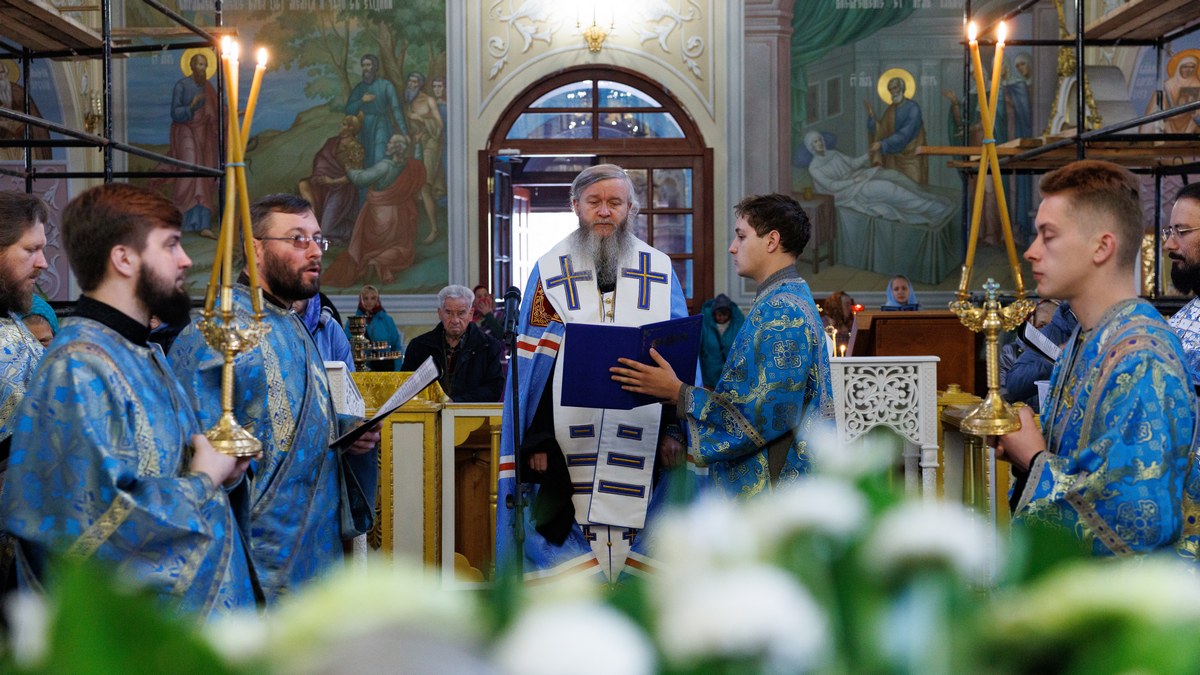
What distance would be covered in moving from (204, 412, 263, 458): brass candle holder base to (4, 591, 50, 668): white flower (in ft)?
5.45

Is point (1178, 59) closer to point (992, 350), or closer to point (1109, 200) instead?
point (1109, 200)

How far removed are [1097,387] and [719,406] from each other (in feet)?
4.31

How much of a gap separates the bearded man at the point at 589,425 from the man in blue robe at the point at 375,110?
797cm

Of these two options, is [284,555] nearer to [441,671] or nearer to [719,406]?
[719,406]

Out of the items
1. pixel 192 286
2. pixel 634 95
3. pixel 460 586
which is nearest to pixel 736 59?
pixel 634 95

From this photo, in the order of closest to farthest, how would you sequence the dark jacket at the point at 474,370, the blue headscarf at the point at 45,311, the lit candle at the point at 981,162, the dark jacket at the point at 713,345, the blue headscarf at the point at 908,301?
the lit candle at the point at 981,162
the blue headscarf at the point at 45,311
the dark jacket at the point at 474,370
the dark jacket at the point at 713,345
the blue headscarf at the point at 908,301

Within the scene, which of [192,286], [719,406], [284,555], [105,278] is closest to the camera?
[105,278]

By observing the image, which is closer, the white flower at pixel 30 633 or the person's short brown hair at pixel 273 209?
the white flower at pixel 30 633

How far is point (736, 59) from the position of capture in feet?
37.8

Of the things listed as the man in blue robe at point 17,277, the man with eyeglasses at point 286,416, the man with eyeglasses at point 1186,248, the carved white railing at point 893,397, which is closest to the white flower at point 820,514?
the man with eyeglasses at point 286,416

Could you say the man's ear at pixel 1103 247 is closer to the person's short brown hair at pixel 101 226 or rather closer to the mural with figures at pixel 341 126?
the person's short brown hair at pixel 101 226

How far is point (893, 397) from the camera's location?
5.35 metres

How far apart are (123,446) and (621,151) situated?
9836 millimetres

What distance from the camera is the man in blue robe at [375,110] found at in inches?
455
